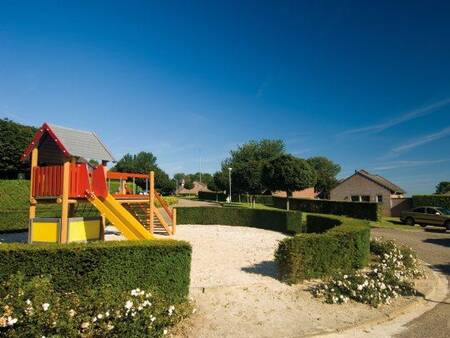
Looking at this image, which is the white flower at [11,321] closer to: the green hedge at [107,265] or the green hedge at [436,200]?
the green hedge at [107,265]

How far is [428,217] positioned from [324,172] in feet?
293

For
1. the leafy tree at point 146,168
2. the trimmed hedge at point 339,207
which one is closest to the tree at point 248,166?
the trimmed hedge at point 339,207

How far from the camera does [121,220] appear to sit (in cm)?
1280

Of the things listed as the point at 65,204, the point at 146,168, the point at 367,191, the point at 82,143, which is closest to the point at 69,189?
the point at 65,204

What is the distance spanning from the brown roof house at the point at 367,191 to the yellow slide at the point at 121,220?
35.9 m

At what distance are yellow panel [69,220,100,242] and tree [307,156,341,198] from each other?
95.2 m

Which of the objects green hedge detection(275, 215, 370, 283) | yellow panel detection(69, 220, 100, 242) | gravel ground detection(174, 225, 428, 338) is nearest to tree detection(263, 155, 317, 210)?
yellow panel detection(69, 220, 100, 242)

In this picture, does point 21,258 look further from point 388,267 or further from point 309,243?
point 388,267

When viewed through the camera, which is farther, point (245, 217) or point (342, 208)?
point (342, 208)

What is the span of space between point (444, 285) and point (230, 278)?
259 inches

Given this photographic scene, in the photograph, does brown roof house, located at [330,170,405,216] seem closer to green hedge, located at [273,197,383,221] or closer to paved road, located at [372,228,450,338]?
green hedge, located at [273,197,383,221]

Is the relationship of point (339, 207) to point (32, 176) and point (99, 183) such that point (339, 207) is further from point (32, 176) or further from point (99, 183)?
point (32, 176)

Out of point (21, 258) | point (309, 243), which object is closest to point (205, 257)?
point (309, 243)

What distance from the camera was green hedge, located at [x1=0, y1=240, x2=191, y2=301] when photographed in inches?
294
